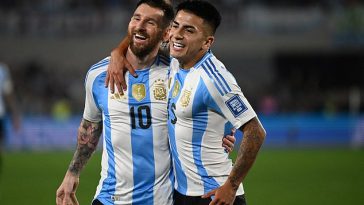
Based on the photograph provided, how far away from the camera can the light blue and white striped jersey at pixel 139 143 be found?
15.8 feet

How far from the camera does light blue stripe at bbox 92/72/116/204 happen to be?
4.89 meters

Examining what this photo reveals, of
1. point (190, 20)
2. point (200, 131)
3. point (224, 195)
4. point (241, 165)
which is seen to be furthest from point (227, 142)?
point (190, 20)

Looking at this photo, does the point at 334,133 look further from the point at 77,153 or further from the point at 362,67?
the point at 77,153

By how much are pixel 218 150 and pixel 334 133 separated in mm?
16536

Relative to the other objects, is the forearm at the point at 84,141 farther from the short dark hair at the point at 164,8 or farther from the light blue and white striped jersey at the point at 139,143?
the short dark hair at the point at 164,8

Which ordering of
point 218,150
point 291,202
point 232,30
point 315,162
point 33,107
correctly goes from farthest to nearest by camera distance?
1. point 232,30
2. point 33,107
3. point 315,162
4. point 291,202
5. point 218,150

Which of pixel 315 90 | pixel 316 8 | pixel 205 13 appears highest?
pixel 316 8

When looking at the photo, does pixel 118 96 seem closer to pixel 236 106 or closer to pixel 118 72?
pixel 118 72

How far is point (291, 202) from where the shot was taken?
10.3 metres

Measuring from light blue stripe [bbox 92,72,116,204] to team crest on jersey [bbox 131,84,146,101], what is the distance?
19 centimetres

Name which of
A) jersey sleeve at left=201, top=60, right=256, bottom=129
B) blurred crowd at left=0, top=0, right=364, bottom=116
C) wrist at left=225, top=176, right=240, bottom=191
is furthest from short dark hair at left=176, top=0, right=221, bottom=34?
blurred crowd at left=0, top=0, right=364, bottom=116

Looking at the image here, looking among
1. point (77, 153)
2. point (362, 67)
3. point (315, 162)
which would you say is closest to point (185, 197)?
point (77, 153)

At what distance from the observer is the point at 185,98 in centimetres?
447

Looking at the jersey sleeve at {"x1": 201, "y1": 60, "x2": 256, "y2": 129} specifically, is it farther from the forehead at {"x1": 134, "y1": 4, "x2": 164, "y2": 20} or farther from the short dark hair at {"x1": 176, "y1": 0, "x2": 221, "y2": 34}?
the forehead at {"x1": 134, "y1": 4, "x2": 164, "y2": 20}
